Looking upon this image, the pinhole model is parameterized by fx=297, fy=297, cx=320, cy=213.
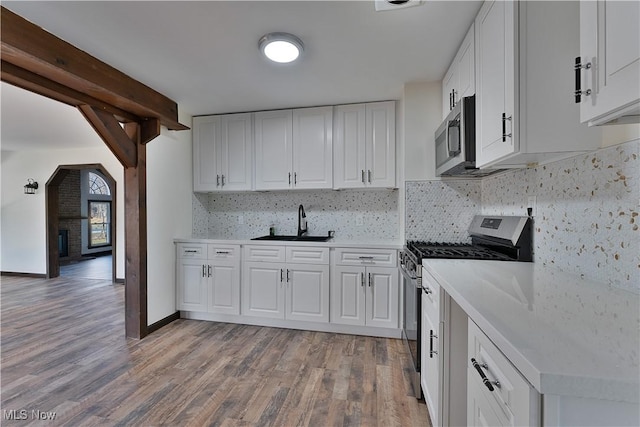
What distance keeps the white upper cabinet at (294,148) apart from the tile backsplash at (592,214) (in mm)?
1876

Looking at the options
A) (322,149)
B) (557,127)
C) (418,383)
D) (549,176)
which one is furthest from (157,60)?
(418,383)

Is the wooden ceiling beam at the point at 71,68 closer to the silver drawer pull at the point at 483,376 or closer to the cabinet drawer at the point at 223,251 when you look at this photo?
the cabinet drawer at the point at 223,251

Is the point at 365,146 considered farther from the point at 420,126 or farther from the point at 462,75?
the point at 462,75

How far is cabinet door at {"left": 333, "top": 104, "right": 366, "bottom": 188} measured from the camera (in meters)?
3.06

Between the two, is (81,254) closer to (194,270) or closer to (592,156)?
(194,270)

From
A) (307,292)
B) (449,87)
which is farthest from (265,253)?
(449,87)

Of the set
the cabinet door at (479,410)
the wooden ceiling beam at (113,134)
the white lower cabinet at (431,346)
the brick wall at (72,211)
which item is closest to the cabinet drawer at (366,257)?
the white lower cabinet at (431,346)

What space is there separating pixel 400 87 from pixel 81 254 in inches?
339

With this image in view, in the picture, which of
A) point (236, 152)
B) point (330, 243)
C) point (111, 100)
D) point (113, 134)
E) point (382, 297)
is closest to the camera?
point (111, 100)

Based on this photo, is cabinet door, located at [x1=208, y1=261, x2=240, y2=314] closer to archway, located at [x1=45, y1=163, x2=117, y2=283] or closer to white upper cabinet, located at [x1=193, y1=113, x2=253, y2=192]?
white upper cabinet, located at [x1=193, y1=113, x2=253, y2=192]

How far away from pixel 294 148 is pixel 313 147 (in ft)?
0.71

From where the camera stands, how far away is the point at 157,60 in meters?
2.24

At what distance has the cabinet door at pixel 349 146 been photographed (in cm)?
306

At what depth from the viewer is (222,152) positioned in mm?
3473
